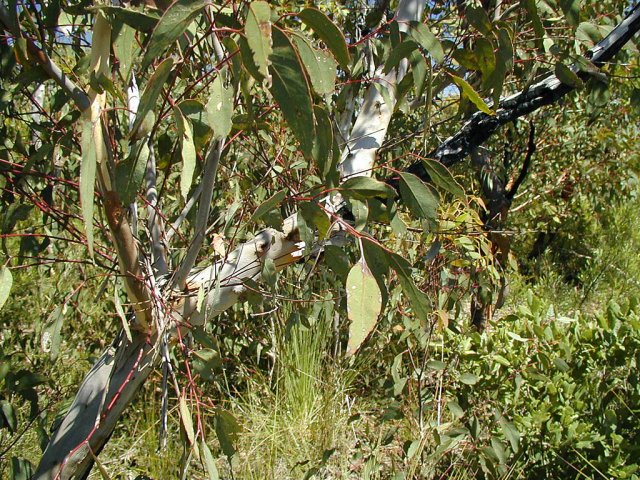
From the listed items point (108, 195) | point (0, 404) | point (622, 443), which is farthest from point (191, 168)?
point (622, 443)

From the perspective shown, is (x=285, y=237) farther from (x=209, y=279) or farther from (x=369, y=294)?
(x=369, y=294)

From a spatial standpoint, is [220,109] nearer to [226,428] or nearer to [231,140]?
[231,140]

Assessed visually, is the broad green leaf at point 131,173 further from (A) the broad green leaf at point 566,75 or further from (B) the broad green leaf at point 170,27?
(A) the broad green leaf at point 566,75

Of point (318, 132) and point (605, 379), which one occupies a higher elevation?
point (318, 132)

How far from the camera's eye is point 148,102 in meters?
0.81

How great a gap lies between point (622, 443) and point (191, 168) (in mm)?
2162

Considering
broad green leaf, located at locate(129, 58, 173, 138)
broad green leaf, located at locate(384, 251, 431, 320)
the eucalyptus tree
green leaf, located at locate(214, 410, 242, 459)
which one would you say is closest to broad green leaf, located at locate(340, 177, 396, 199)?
the eucalyptus tree

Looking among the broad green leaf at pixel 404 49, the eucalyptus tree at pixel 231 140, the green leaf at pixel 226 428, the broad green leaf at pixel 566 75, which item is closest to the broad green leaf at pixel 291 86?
the eucalyptus tree at pixel 231 140

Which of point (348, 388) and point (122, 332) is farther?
point (348, 388)

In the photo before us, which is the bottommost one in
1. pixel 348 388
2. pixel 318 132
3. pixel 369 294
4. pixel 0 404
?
pixel 348 388

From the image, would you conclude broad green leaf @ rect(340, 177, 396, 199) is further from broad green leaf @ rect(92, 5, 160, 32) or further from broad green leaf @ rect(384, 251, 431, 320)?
broad green leaf @ rect(92, 5, 160, 32)

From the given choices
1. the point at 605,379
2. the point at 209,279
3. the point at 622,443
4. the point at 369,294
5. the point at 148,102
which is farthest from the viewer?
the point at 605,379

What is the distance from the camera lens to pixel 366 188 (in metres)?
1.08

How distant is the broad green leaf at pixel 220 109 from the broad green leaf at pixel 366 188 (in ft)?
1.00
